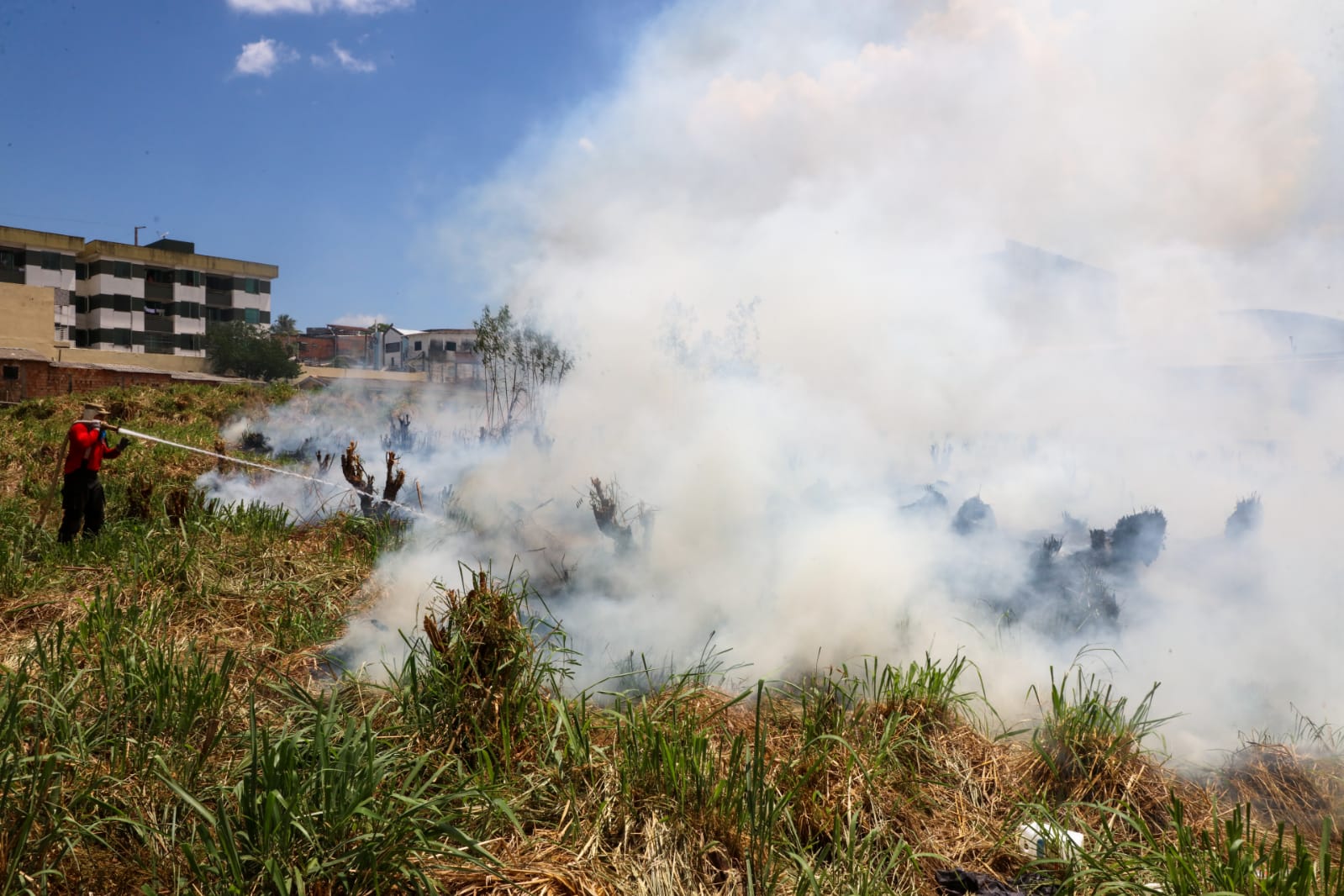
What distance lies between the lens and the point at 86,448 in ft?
26.1

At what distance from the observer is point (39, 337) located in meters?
30.8

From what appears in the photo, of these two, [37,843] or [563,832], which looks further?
[563,832]

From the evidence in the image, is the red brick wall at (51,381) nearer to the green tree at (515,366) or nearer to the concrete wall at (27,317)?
the concrete wall at (27,317)

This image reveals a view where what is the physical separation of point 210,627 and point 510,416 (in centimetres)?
1389

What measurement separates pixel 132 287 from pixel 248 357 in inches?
486

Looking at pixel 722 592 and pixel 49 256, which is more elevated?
pixel 49 256

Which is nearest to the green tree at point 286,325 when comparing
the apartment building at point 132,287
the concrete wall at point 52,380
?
the apartment building at point 132,287

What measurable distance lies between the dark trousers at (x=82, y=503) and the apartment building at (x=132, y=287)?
161ft

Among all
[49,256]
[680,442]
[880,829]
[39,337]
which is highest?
[49,256]

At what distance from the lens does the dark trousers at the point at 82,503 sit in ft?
25.1

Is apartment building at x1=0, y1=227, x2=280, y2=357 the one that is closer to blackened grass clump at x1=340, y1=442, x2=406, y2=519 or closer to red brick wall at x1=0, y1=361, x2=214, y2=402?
red brick wall at x1=0, y1=361, x2=214, y2=402

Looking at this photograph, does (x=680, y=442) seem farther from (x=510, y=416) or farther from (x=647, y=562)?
(x=510, y=416)

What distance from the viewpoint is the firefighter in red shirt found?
302 inches

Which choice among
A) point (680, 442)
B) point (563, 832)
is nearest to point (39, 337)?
point (680, 442)
